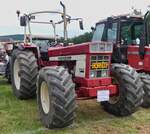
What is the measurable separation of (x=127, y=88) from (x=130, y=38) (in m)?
3.20

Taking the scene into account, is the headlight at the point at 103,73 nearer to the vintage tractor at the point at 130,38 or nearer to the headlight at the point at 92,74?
the headlight at the point at 92,74

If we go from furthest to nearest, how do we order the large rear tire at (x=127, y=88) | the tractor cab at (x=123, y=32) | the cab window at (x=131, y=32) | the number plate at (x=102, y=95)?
1. the cab window at (x=131, y=32)
2. the tractor cab at (x=123, y=32)
3. the large rear tire at (x=127, y=88)
4. the number plate at (x=102, y=95)

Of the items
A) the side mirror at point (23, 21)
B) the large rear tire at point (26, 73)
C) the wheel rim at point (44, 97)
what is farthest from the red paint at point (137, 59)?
the wheel rim at point (44, 97)

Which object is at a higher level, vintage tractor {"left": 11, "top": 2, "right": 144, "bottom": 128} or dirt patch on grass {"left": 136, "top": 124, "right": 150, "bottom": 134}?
vintage tractor {"left": 11, "top": 2, "right": 144, "bottom": 128}

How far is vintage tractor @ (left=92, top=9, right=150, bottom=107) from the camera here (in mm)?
9453

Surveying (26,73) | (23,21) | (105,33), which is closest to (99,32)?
(105,33)

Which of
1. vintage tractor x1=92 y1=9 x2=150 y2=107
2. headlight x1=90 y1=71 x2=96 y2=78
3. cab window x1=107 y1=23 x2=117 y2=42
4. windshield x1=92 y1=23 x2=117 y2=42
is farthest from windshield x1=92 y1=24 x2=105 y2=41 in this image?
headlight x1=90 y1=71 x2=96 y2=78

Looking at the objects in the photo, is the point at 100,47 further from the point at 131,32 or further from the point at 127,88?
the point at 131,32

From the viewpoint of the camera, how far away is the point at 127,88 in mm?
7016

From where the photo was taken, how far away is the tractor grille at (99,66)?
6.93 meters

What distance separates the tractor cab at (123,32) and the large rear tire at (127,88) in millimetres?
2349

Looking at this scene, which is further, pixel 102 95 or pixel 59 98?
pixel 102 95

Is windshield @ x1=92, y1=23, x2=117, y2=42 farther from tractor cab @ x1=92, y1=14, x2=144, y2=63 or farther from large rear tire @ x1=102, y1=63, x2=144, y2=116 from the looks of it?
large rear tire @ x1=102, y1=63, x2=144, y2=116

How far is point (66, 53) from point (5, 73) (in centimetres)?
510
